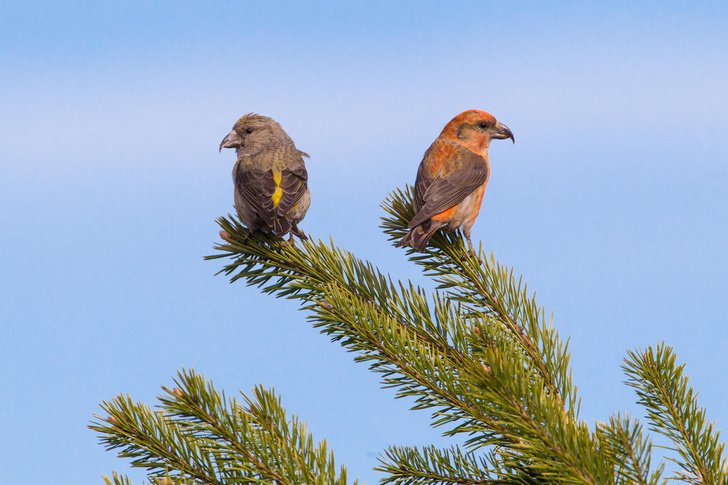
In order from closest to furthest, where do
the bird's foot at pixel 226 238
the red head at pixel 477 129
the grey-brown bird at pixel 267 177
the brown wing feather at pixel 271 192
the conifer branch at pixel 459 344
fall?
the conifer branch at pixel 459 344, the bird's foot at pixel 226 238, the brown wing feather at pixel 271 192, the grey-brown bird at pixel 267 177, the red head at pixel 477 129

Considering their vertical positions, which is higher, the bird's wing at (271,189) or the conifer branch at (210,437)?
the bird's wing at (271,189)

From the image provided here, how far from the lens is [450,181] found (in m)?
6.40

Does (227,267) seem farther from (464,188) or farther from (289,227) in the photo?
(464,188)

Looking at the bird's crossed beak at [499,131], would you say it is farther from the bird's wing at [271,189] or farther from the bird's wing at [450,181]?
the bird's wing at [271,189]

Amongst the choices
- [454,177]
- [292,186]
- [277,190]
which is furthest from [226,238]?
[454,177]

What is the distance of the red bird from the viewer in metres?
4.76

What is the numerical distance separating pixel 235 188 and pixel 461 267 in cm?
299

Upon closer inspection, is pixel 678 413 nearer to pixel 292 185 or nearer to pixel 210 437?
pixel 210 437

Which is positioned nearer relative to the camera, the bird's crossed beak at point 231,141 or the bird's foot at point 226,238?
the bird's foot at point 226,238

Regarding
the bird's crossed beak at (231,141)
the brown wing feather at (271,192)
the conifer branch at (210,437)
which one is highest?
the bird's crossed beak at (231,141)

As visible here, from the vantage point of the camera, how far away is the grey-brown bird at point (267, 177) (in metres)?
→ 5.34

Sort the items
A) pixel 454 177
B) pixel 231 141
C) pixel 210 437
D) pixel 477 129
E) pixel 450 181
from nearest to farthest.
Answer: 1. pixel 210 437
2. pixel 450 181
3. pixel 454 177
4. pixel 231 141
5. pixel 477 129

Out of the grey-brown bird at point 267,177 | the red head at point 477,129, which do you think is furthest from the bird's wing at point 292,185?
the red head at point 477,129

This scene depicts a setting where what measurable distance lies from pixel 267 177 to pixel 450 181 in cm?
181
